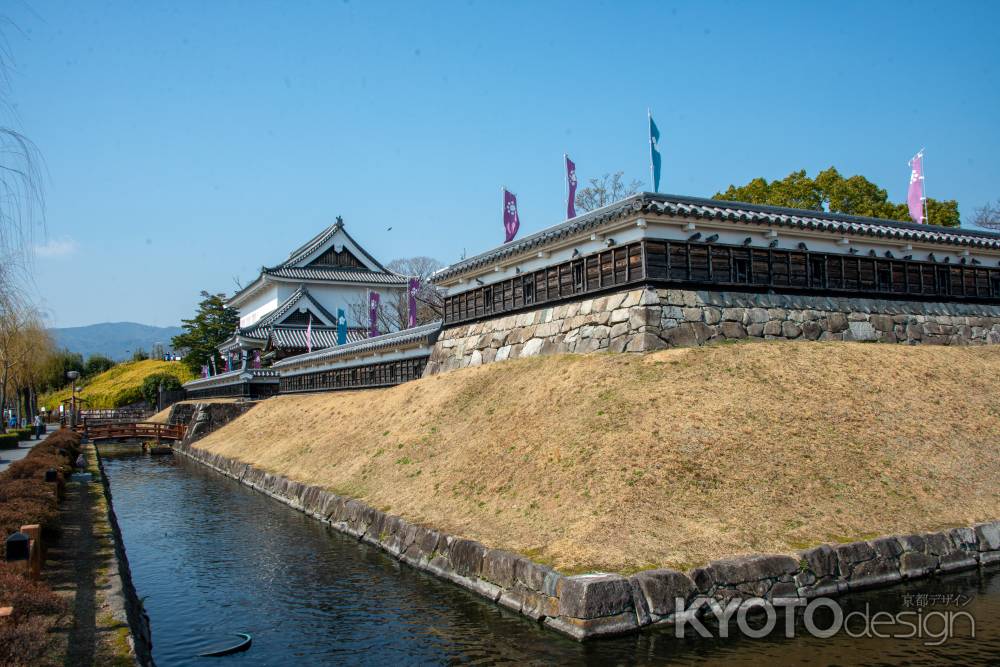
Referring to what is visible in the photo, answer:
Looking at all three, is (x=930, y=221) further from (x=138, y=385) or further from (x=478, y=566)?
(x=138, y=385)

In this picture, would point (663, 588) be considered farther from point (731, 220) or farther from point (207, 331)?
point (207, 331)

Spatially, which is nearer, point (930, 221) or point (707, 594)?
point (707, 594)

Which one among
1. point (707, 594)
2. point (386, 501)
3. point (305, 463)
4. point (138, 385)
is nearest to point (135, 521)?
point (305, 463)

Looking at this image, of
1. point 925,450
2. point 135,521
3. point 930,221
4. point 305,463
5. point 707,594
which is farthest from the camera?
point 930,221

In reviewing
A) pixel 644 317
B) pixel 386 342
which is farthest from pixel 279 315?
pixel 644 317

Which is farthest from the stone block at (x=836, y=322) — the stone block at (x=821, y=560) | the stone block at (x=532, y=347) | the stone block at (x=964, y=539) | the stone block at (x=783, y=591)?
the stone block at (x=783, y=591)

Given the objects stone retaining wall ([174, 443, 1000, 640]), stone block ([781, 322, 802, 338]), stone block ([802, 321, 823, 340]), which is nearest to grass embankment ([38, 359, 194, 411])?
stone block ([781, 322, 802, 338])

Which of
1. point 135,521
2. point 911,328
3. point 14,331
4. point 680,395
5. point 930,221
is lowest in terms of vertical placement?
point 135,521

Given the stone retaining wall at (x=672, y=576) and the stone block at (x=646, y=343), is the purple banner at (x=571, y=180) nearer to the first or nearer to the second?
the stone block at (x=646, y=343)

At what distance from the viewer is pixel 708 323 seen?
59.4 feet

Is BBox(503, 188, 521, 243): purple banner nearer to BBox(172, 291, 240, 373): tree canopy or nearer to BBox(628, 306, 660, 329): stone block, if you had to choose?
BBox(628, 306, 660, 329): stone block

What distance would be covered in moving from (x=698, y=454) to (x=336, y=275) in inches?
1968

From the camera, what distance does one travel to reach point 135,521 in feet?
67.7

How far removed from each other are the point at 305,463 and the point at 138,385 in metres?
62.9
